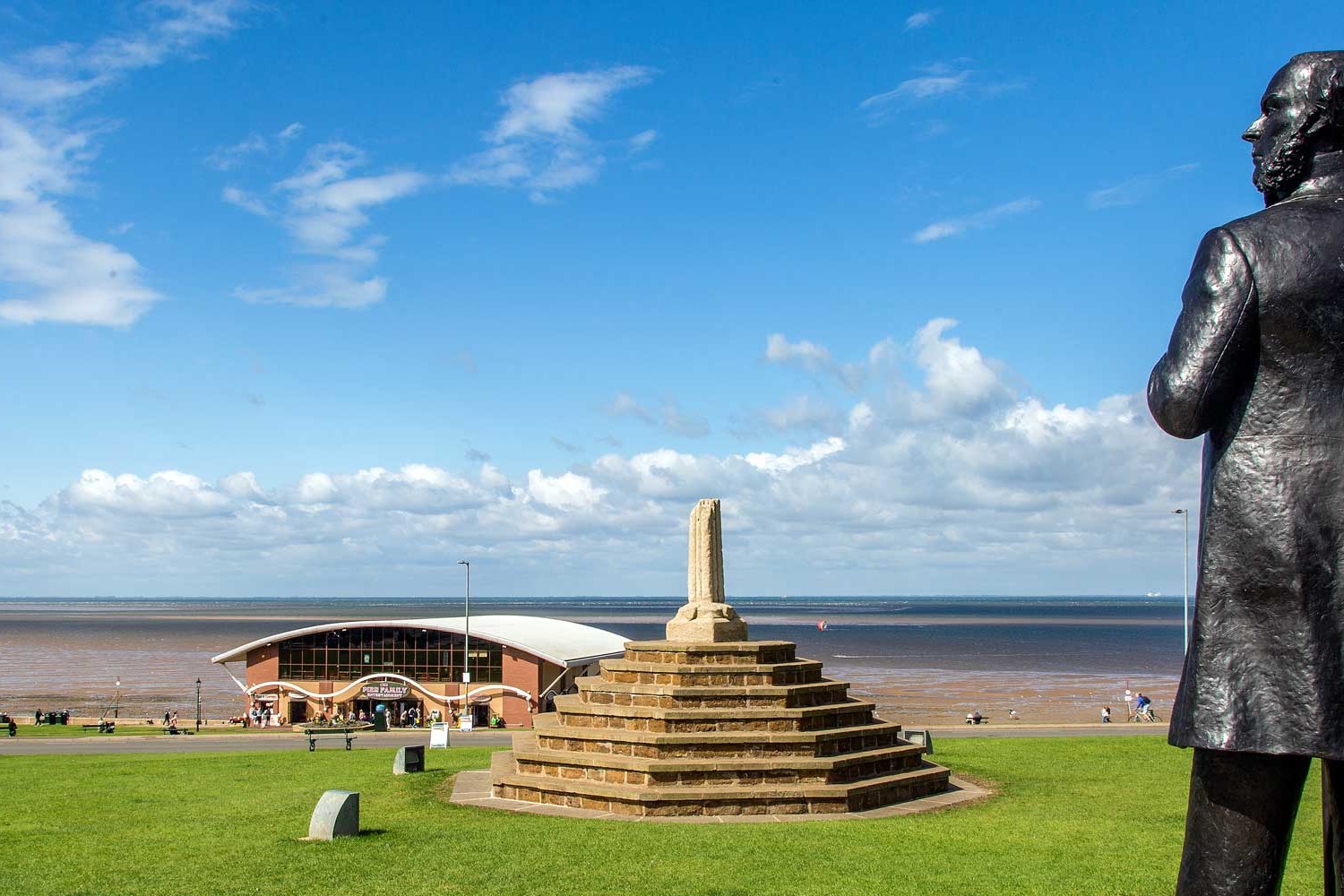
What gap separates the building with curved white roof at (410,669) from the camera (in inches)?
1884

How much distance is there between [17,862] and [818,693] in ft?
35.7

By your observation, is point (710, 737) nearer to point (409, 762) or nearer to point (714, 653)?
point (714, 653)

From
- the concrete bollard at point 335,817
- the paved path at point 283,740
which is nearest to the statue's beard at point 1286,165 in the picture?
the concrete bollard at point 335,817

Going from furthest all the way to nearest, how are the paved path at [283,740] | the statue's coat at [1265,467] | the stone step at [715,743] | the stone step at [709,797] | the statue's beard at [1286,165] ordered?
the paved path at [283,740] → the stone step at [715,743] → the stone step at [709,797] → the statue's beard at [1286,165] → the statue's coat at [1265,467]

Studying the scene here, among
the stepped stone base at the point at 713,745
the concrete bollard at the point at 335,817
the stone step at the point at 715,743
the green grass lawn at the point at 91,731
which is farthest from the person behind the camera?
the green grass lawn at the point at 91,731

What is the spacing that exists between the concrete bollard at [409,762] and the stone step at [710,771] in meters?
4.56

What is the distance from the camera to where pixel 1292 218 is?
4586 mm

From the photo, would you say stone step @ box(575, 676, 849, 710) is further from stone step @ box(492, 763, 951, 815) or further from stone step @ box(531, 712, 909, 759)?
stone step @ box(492, 763, 951, 815)

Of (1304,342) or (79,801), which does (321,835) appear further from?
(1304,342)

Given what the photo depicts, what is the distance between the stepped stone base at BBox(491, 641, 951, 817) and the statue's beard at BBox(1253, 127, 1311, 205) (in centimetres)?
1249

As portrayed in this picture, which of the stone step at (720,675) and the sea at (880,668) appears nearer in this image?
the stone step at (720,675)

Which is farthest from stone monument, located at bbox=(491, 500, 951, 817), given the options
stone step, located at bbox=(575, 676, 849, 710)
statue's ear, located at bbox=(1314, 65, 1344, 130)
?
statue's ear, located at bbox=(1314, 65, 1344, 130)

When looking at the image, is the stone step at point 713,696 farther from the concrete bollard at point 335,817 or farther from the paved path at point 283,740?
the paved path at point 283,740

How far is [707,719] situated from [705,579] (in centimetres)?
265
